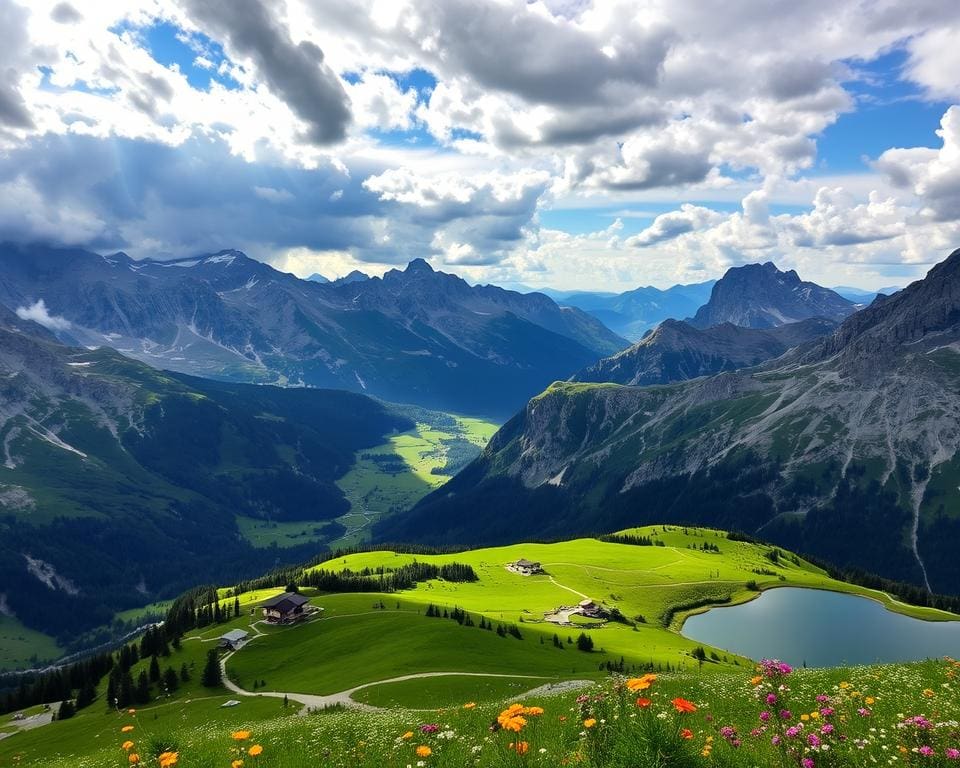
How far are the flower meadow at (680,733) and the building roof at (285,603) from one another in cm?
8569

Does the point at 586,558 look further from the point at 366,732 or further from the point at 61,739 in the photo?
the point at 366,732

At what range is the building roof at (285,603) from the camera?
110875 millimetres

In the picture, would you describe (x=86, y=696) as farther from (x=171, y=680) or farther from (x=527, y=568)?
(x=527, y=568)

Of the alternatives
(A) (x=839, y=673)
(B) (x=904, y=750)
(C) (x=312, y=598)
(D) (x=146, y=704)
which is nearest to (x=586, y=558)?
(C) (x=312, y=598)

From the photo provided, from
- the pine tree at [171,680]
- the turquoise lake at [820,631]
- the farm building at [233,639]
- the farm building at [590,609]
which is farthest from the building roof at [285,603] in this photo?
the turquoise lake at [820,631]

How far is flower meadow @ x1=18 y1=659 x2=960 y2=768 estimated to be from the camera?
1258 centimetres

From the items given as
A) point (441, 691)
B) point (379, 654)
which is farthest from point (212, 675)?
point (441, 691)

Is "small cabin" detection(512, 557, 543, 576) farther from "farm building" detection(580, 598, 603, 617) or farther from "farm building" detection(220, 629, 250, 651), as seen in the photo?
"farm building" detection(220, 629, 250, 651)

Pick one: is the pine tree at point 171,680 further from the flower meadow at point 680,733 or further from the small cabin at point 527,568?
the small cabin at point 527,568

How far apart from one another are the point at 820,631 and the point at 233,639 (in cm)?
10906

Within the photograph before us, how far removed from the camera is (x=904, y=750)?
12.7 m

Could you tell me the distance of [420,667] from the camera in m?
70.7

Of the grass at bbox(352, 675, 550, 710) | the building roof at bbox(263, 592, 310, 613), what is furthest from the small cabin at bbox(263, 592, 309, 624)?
the grass at bbox(352, 675, 550, 710)

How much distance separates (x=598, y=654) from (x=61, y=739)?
64894mm
